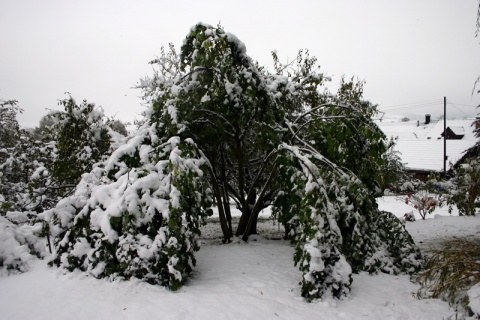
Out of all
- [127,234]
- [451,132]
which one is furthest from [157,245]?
[451,132]

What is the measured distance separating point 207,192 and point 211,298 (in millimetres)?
1517

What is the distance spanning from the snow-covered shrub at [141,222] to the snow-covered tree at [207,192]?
0.04 ft

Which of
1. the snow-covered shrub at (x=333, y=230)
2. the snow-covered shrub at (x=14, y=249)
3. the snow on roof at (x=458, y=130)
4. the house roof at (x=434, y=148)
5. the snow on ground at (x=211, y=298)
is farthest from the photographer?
the snow on roof at (x=458, y=130)

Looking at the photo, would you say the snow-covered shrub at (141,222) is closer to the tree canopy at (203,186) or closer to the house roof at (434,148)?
the tree canopy at (203,186)

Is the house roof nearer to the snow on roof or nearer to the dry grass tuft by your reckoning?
the snow on roof

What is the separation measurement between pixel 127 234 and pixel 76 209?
4.17 ft

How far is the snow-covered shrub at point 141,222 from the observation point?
11.8 feet

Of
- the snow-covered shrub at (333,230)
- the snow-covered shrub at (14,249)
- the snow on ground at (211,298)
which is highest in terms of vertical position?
the snow-covered shrub at (333,230)

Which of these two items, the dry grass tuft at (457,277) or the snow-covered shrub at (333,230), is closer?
the dry grass tuft at (457,277)

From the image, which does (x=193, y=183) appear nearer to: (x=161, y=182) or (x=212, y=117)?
(x=161, y=182)

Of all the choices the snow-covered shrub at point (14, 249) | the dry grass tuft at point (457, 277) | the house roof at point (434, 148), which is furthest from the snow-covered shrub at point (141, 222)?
the house roof at point (434, 148)

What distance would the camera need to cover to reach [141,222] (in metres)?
3.72

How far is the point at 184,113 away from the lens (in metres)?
4.67

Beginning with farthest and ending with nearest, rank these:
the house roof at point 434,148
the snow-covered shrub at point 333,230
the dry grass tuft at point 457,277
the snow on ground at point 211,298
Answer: the house roof at point 434,148
the snow-covered shrub at point 333,230
the dry grass tuft at point 457,277
the snow on ground at point 211,298
